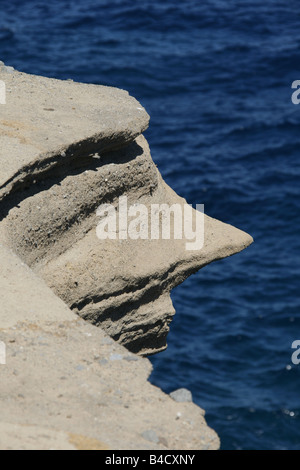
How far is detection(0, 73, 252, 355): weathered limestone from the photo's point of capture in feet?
21.8

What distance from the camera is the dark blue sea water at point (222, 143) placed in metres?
15.5

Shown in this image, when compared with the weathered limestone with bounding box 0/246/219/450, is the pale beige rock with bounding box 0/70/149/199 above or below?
above

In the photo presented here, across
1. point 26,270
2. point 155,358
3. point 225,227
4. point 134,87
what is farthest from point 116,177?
point 134,87

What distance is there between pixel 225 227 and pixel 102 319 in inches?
61.0

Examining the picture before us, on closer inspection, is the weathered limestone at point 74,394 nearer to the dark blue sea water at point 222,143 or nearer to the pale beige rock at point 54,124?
the pale beige rock at point 54,124

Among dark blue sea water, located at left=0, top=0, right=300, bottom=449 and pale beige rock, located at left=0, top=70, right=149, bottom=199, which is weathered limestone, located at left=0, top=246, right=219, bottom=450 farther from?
dark blue sea water, located at left=0, top=0, right=300, bottom=449

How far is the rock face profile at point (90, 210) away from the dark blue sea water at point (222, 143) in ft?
23.2

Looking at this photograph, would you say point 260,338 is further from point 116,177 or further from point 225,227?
point 116,177

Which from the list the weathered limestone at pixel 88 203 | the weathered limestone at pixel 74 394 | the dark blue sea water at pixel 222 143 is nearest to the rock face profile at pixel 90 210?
the weathered limestone at pixel 88 203

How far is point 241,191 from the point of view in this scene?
18781mm

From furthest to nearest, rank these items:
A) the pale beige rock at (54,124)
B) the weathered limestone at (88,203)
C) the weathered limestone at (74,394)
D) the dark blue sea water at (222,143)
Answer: the dark blue sea water at (222,143)
the weathered limestone at (88,203)
the pale beige rock at (54,124)
the weathered limestone at (74,394)

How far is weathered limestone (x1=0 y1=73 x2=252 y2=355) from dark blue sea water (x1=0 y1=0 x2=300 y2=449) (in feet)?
23.2

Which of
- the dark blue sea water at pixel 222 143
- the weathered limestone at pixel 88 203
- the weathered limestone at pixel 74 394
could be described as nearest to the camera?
the weathered limestone at pixel 74 394

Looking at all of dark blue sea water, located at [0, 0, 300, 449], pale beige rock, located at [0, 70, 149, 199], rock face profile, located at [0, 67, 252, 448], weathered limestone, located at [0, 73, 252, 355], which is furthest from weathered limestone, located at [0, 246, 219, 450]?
dark blue sea water, located at [0, 0, 300, 449]
